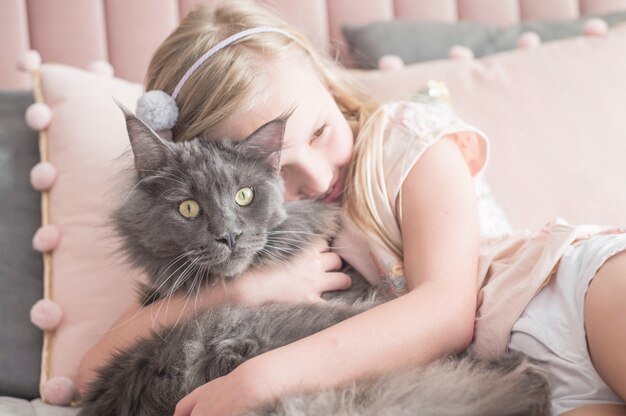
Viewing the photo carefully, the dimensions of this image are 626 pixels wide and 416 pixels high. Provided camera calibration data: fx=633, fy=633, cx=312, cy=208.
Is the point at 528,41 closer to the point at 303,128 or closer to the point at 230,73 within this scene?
the point at 303,128

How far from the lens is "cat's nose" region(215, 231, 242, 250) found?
52.8 inches

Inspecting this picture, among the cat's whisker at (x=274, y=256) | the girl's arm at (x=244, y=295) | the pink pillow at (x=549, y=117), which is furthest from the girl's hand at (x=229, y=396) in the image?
the pink pillow at (x=549, y=117)

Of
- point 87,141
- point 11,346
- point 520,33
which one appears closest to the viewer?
point 11,346

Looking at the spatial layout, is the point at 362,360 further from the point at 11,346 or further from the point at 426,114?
the point at 11,346

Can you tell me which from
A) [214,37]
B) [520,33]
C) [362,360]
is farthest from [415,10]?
[362,360]

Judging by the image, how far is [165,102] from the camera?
5.18 feet

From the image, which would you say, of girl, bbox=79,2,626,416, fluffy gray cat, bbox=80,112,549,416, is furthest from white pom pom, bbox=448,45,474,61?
fluffy gray cat, bbox=80,112,549,416

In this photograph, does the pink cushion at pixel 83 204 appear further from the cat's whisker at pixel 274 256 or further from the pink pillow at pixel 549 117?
the pink pillow at pixel 549 117

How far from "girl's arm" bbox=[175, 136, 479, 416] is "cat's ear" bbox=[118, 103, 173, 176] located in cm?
52

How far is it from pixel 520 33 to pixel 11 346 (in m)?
2.13

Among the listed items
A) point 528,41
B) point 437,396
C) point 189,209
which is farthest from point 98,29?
point 437,396

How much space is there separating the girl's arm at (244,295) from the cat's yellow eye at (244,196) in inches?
6.6

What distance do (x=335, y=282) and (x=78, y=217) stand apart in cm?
91

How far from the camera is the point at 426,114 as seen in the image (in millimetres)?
1714
